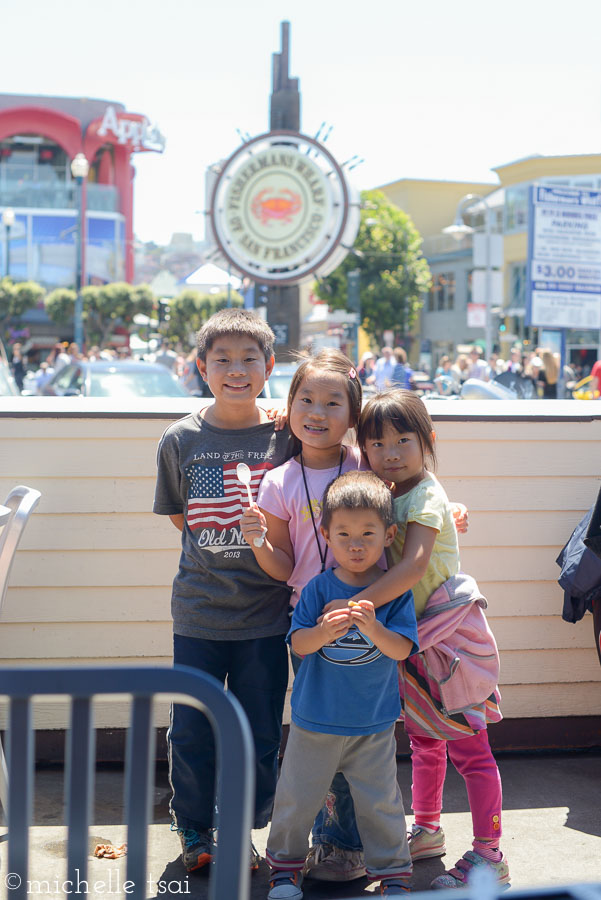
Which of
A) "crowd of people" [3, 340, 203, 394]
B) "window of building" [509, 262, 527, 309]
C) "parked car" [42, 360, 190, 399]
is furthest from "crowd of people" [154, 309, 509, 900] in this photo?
"window of building" [509, 262, 527, 309]

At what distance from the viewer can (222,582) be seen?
279 cm

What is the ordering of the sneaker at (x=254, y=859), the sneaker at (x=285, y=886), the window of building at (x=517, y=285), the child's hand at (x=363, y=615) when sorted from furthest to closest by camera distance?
the window of building at (x=517, y=285) → the sneaker at (x=254, y=859) → the sneaker at (x=285, y=886) → the child's hand at (x=363, y=615)

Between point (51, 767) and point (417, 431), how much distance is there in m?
1.96

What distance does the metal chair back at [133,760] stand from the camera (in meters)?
1.19

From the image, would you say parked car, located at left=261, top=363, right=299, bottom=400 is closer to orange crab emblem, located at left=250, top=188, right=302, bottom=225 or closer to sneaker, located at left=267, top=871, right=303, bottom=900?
orange crab emblem, located at left=250, top=188, right=302, bottom=225

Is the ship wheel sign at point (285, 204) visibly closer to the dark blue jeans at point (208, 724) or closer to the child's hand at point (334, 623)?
the dark blue jeans at point (208, 724)

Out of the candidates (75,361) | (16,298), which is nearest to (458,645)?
(75,361)

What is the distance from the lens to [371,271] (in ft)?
177

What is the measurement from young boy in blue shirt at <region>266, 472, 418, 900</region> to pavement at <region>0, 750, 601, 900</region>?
0.27m

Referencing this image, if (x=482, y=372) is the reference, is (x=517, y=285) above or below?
above

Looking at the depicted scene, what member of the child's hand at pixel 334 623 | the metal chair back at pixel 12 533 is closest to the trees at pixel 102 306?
the metal chair back at pixel 12 533

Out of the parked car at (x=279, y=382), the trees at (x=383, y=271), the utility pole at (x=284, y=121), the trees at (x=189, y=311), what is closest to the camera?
the utility pole at (x=284, y=121)

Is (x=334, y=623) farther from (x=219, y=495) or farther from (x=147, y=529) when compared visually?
(x=147, y=529)

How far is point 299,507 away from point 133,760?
1.45 m
